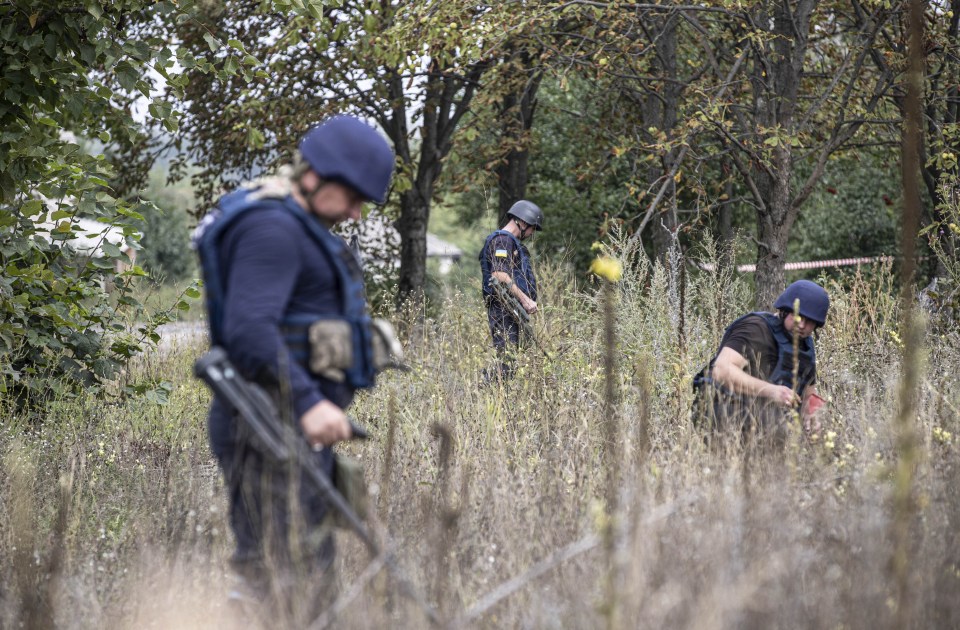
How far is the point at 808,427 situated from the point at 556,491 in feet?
4.57

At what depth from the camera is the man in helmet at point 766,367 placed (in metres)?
4.80

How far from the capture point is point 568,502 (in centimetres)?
400

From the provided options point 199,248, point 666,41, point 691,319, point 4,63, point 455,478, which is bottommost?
point 455,478

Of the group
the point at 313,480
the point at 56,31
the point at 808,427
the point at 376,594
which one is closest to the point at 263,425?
the point at 313,480

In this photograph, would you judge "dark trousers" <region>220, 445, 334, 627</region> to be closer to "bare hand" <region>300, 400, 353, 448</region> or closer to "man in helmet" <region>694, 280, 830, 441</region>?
"bare hand" <region>300, 400, 353, 448</region>

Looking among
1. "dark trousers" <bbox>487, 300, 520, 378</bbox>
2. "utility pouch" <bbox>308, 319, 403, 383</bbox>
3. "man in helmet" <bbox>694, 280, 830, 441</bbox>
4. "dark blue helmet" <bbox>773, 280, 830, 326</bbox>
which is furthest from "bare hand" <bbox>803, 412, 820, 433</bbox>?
"dark trousers" <bbox>487, 300, 520, 378</bbox>

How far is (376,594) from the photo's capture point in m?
2.76

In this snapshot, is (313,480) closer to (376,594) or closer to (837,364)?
(376,594)

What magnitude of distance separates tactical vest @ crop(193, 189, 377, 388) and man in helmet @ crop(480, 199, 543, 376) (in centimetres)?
453

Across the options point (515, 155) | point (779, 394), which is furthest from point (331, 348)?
point (515, 155)

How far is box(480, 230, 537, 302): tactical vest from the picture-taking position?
772 cm

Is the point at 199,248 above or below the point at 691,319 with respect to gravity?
above

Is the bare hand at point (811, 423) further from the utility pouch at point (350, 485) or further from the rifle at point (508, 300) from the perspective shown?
the rifle at point (508, 300)

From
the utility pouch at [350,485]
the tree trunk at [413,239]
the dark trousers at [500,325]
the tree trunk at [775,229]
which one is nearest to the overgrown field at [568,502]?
the utility pouch at [350,485]
